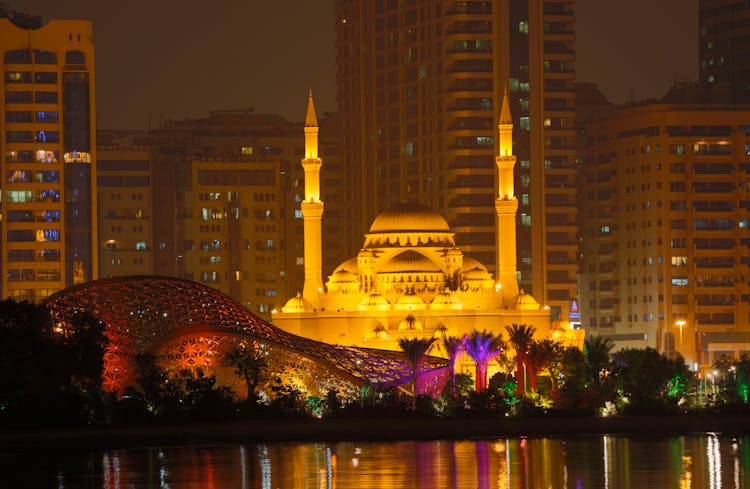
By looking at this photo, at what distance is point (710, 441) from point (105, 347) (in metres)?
30.2

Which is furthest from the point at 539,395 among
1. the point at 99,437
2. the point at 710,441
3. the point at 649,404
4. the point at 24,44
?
the point at 24,44

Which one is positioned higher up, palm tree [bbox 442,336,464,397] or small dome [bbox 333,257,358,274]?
small dome [bbox 333,257,358,274]

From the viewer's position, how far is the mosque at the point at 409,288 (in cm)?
15262

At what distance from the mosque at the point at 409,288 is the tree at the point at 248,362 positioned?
37.0 m

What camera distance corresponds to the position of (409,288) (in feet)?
513

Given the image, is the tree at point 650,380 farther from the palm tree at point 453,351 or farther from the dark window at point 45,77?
the dark window at point 45,77

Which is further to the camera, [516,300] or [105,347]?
[516,300]

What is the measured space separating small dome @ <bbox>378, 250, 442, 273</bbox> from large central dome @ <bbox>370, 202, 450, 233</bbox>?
3.18 metres

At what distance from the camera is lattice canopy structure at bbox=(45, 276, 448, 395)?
106 m

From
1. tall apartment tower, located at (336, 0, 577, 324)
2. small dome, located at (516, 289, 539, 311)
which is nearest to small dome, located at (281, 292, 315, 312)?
small dome, located at (516, 289, 539, 311)

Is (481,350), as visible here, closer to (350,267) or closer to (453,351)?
(453,351)

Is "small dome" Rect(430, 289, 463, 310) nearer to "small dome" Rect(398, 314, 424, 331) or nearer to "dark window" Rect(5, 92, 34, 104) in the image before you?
"small dome" Rect(398, 314, 424, 331)

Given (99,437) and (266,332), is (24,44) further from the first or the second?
(99,437)

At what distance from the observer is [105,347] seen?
102938 millimetres
